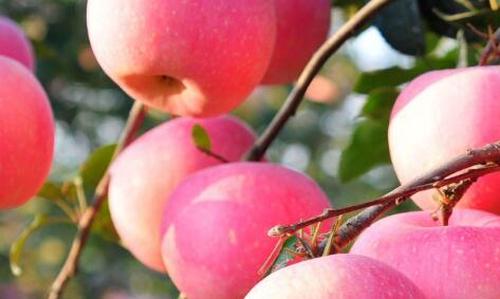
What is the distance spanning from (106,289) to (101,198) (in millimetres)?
2370

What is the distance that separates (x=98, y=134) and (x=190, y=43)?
230 cm

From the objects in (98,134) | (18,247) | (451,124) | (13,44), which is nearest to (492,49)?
(451,124)

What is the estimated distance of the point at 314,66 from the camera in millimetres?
1064

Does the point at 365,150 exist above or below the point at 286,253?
below

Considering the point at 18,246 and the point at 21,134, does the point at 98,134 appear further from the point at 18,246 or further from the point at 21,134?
the point at 21,134

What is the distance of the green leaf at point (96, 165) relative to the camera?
142 cm

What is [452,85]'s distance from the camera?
0.86 meters

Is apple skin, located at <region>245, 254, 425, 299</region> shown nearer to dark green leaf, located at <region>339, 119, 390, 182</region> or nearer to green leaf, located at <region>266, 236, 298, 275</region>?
green leaf, located at <region>266, 236, 298, 275</region>

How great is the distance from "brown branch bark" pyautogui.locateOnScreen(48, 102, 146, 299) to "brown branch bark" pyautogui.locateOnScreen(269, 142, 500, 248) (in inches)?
21.0

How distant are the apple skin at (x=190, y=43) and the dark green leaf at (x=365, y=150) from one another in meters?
0.29

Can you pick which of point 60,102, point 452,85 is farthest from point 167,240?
point 60,102

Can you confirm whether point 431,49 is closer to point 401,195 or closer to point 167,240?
point 167,240

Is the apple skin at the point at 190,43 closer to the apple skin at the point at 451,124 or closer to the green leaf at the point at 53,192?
the apple skin at the point at 451,124

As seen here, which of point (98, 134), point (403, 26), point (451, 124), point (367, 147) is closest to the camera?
point (451, 124)
